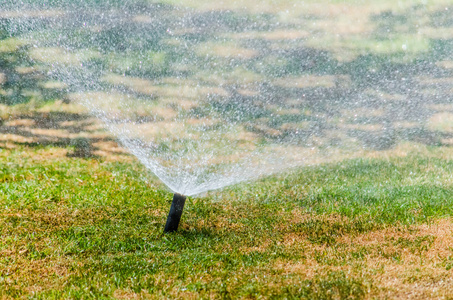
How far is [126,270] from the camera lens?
3.47m

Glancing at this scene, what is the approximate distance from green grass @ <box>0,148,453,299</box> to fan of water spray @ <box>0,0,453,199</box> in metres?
2.12

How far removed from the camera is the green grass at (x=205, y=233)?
3.22m

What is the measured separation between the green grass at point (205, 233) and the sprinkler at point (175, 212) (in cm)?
9

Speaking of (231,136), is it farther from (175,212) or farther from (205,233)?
(175,212)

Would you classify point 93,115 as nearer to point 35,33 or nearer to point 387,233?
point 35,33

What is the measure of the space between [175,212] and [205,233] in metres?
0.36

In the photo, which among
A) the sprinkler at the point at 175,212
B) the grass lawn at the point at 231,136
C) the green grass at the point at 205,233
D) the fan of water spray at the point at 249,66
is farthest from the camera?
the fan of water spray at the point at 249,66

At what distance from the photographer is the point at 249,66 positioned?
9.31 meters

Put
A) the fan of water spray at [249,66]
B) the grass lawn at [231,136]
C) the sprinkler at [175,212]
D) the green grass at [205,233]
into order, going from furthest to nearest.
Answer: the fan of water spray at [249,66] → the sprinkler at [175,212] → the grass lawn at [231,136] → the green grass at [205,233]

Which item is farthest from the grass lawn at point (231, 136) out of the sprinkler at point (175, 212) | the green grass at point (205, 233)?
the sprinkler at point (175, 212)

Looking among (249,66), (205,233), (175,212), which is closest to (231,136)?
(249,66)

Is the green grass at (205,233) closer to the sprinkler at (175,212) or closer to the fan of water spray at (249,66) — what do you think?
the sprinkler at (175,212)

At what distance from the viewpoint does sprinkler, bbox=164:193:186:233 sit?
161 inches

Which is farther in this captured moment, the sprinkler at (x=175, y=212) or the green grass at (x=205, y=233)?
the sprinkler at (x=175, y=212)
